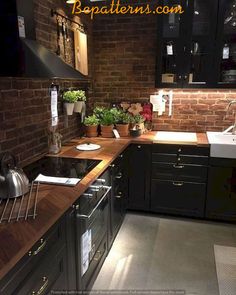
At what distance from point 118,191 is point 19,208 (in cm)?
141

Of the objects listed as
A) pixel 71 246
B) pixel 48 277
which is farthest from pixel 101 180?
pixel 48 277

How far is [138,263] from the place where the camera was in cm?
239

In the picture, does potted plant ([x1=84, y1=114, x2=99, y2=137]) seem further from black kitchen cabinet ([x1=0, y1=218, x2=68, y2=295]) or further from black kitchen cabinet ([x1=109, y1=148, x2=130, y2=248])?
black kitchen cabinet ([x1=0, y1=218, x2=68, y2=295])

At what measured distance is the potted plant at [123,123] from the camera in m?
3.23

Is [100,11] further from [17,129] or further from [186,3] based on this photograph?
[17,129]

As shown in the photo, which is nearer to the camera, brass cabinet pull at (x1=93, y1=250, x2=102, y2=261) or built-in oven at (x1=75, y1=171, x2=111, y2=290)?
built-in oven at (x1=75, y1=171, x2=111, y2=290)

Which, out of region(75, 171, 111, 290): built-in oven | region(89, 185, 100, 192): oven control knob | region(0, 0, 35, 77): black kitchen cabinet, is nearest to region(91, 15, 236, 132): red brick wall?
region(75, 171, 111, 290): built-in oven

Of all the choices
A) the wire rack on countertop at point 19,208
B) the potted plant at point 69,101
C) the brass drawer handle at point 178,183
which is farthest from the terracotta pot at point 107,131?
the wire rack on countertop at point 19,208

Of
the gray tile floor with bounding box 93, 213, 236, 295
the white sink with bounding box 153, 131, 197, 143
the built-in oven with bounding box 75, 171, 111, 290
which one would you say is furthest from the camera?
the white sink with bounding box 153, 131, 197, 143

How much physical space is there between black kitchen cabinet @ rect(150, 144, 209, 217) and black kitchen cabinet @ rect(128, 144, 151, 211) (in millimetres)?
68

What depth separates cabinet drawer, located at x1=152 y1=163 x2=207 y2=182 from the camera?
117 inches

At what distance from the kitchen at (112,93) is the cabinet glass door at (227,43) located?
14 mm

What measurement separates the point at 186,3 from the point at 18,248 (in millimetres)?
2998

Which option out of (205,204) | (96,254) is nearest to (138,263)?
(96,254)
